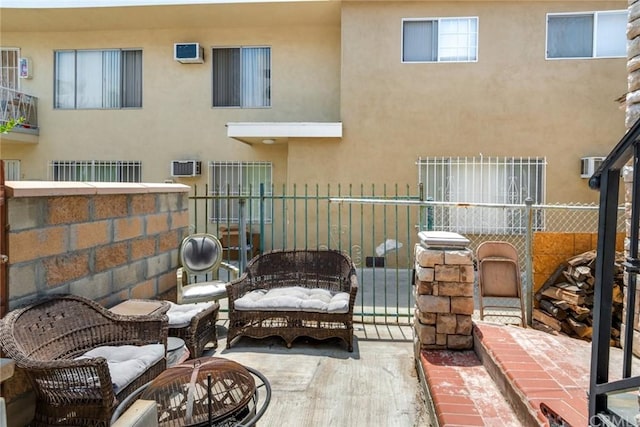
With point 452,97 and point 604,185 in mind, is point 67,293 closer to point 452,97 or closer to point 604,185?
point 604,185


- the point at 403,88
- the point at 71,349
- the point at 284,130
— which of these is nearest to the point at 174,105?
the point at 284,130

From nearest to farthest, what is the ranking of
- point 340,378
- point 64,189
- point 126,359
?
point 126,359, point 64,189, point 340,378

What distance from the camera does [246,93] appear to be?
10273mm

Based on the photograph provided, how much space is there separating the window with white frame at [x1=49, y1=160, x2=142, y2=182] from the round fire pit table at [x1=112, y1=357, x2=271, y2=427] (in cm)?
909

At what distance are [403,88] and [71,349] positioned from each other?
26.3 ft

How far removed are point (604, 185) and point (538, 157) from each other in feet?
26.2

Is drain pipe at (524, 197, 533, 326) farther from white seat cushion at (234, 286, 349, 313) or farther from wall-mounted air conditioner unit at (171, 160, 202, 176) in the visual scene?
wall-mounted air conditioner unit at (171, 160, 202, 176)

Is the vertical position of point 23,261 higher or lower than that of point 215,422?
higher

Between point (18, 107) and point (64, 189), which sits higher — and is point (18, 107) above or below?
above

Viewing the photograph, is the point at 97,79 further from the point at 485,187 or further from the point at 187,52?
the point at 485,187

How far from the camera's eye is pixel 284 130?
28.0 ft

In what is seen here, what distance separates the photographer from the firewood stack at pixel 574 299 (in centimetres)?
478

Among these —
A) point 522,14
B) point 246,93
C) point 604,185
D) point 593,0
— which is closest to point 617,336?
point 604,185

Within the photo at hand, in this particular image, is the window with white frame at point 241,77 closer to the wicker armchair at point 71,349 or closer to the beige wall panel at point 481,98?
the beige wall panel at point 481,98
